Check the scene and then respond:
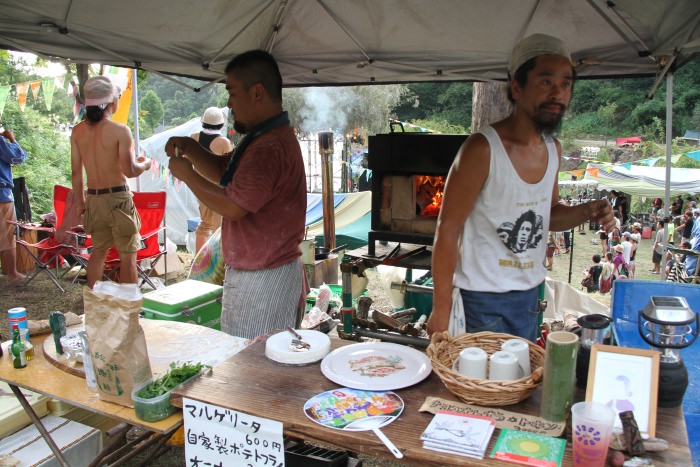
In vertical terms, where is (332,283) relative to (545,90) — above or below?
below

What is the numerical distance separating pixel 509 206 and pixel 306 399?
1.08 meters

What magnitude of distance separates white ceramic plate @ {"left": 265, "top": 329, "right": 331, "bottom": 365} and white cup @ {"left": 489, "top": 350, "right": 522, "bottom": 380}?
61 cm

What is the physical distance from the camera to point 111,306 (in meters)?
1.68

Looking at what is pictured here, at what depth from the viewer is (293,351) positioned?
1.80 meters

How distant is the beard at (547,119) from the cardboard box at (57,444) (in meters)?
2.41

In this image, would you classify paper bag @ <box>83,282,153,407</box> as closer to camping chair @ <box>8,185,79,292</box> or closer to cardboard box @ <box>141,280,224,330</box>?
cardboard box @ <box>141,280,224,330</box>

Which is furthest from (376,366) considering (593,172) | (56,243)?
(593,172)

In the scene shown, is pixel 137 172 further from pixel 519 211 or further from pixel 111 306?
pixel 519 211

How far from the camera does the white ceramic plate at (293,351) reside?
178 cm

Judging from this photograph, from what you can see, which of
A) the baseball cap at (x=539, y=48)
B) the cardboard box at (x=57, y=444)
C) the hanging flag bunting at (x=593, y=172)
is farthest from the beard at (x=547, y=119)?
the hanging flag bunting at (x=593, y=172)

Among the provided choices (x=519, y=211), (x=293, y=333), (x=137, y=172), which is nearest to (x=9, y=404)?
A: (x=293, y=333)

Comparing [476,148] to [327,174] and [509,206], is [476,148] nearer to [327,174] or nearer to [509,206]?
[509,206]

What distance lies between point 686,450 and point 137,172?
5005mm

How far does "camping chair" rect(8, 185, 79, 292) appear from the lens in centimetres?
626
